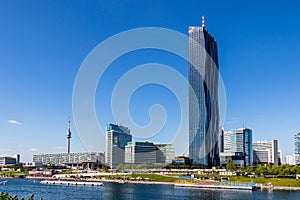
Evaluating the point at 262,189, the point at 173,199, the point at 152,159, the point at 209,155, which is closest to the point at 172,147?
the point at 152,159

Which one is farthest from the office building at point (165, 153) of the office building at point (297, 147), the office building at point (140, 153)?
the office building at point (297, 147)

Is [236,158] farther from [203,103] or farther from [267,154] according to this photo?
[203,103]

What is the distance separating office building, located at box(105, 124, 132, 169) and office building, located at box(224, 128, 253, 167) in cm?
3501

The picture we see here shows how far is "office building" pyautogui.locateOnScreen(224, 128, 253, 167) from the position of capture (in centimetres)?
11188

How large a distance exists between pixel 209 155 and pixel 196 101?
1462cm

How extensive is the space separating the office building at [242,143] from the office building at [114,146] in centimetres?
3501

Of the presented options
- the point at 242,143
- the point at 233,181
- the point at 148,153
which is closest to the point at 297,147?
the point at 242,143

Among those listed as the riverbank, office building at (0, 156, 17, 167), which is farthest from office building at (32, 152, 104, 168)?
the riverbank

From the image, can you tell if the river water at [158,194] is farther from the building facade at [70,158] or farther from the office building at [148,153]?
the building facade at [70,158]

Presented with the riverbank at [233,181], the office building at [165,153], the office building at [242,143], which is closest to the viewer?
the riverbank at [233,181]

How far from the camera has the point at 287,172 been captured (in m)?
57.2

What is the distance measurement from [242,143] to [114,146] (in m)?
41.6

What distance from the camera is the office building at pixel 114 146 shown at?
11306 centimetres

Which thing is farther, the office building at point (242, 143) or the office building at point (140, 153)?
the office building at point (242, 143)
